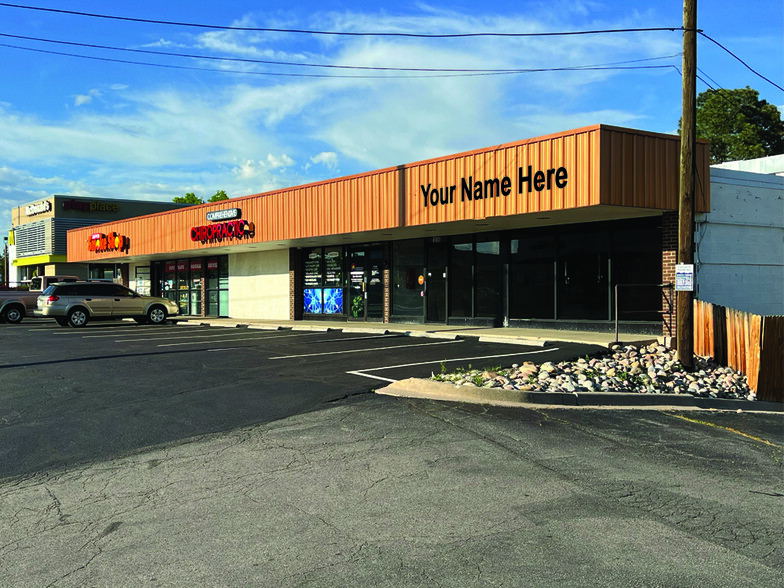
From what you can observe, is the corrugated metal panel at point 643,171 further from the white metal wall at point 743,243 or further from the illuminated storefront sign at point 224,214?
the illuminated storefront sign at point 224,214

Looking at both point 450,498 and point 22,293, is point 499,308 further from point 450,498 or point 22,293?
point 22,293

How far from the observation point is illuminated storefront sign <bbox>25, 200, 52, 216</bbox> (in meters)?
57.4

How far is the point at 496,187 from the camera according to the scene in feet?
57.2

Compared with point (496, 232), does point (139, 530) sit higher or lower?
lower

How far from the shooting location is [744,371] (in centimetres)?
1127

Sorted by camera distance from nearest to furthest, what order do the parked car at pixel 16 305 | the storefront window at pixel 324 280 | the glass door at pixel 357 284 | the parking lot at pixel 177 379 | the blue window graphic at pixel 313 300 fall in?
the parking lot at pixel 177 379 → the glass door at pixel 357 284 → the storefront window at pixel 324 280 → the blue window graphic at pixel 313 300 → the parked car at pixel 16 305

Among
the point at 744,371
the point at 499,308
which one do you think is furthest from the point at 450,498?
the point at 499,308

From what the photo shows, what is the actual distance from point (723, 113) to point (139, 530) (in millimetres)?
50220

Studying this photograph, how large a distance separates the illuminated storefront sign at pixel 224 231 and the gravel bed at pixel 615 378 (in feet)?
56.5

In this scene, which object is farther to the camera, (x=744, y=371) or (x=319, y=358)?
(x=319, y=358)

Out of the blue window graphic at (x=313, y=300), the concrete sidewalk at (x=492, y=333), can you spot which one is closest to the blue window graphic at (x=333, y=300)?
the blue window graphic at (x=313, y=300)

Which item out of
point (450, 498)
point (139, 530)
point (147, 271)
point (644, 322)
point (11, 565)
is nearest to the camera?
point (11, 565)

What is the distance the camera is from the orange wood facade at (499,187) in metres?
15.4

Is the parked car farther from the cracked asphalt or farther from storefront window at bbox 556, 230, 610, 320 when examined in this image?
the cracked asphalt
